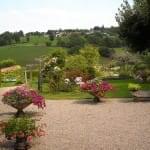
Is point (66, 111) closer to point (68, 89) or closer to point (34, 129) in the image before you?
point (34, 129)

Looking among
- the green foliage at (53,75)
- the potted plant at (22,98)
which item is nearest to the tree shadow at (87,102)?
the potted plant at (22,98)

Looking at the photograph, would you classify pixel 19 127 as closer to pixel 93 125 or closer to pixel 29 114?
pixel 93 125

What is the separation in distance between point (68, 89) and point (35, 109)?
702 centimetres

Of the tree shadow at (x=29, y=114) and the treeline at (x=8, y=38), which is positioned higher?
the treeline at (x=8, y=38)

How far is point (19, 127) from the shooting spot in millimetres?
9969

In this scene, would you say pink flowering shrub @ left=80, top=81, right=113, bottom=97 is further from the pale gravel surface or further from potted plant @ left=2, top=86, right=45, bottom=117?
potted plant @ left=2, top=86, right=45, bottom=117

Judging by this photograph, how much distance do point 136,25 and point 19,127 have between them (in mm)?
19888


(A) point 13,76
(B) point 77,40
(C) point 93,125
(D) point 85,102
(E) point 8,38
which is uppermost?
(E) point 8,38

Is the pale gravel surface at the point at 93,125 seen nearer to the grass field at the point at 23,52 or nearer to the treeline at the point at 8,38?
the grass field at the point at 23,52

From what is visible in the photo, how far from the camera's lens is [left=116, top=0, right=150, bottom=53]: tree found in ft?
91.8

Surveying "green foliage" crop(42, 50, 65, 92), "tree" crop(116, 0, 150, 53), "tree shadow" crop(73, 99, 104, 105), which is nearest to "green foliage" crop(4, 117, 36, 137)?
"tree shadow" crop(73, 99, 104, 105)

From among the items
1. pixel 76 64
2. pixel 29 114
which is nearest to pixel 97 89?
pixel 29 114

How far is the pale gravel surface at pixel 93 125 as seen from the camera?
1044cm

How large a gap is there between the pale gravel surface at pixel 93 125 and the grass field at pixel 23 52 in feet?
145
